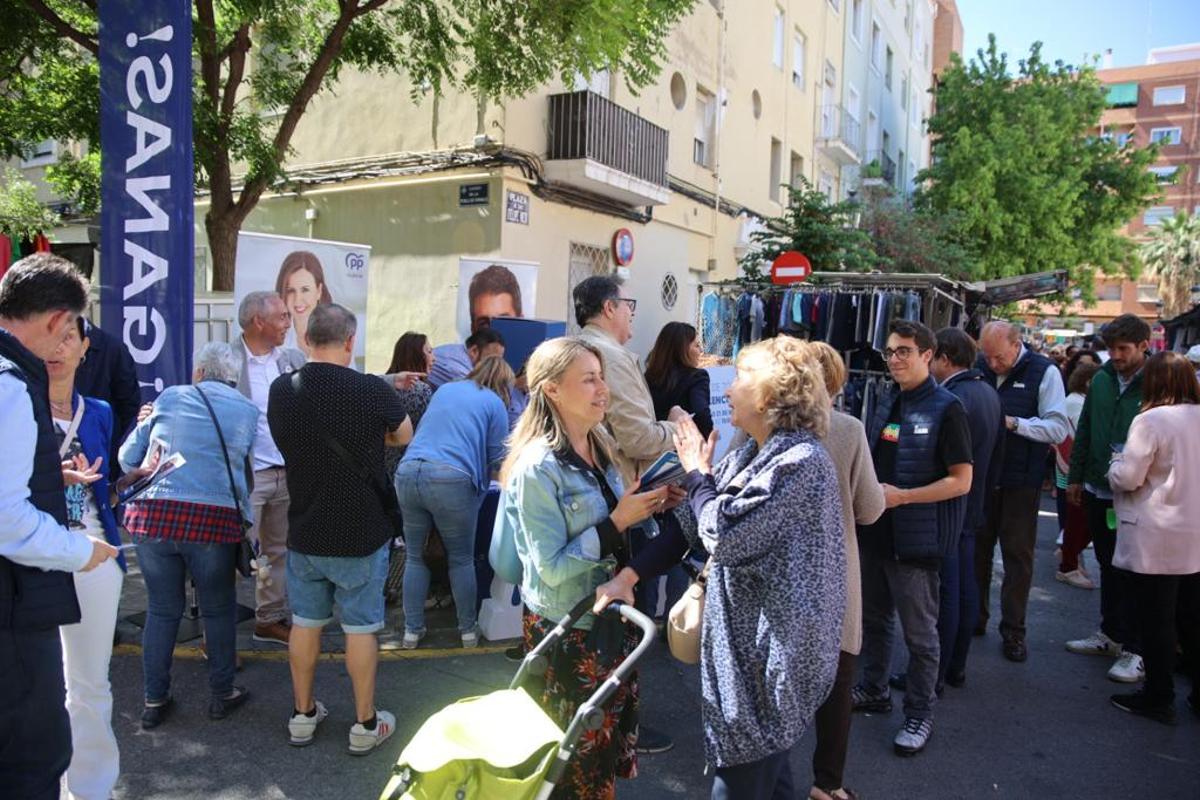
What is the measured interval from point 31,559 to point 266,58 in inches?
319

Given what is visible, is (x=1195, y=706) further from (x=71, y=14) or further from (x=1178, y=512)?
(x=71, y=14)

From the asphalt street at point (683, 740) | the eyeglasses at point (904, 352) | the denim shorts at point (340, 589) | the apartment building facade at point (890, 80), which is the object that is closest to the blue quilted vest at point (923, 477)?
the eyeglasses at point (904, 352)

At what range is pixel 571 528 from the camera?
247 cm

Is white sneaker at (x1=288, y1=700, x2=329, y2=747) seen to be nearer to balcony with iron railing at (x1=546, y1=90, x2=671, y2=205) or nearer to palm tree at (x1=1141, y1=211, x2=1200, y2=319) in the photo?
balcony with iron railing at (x1=546, y1=90, x2=671, y2=205)

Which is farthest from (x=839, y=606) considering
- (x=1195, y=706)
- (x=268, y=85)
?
(x=268, y=85)

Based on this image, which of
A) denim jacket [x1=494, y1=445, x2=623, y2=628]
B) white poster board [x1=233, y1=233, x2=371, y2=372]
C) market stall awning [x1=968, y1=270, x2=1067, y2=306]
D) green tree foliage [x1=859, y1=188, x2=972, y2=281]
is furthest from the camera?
green tree foliage [x1=859, y1=188, x2=972, y2=281]

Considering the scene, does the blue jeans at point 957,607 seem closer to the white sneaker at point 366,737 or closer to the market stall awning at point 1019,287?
the white sneaker at point 366,737

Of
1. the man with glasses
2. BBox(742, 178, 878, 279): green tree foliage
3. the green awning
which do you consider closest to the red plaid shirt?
the man with glasses

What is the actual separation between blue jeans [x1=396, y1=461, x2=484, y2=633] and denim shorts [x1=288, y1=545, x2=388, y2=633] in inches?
35.5

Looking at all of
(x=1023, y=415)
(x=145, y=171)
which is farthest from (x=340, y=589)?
(x=1023, y=415)

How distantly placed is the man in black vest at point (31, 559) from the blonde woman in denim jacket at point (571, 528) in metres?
1.21

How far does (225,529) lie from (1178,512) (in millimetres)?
4550

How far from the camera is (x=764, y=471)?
2223mm

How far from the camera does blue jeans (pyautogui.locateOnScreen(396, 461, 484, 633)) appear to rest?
4.33 metres
